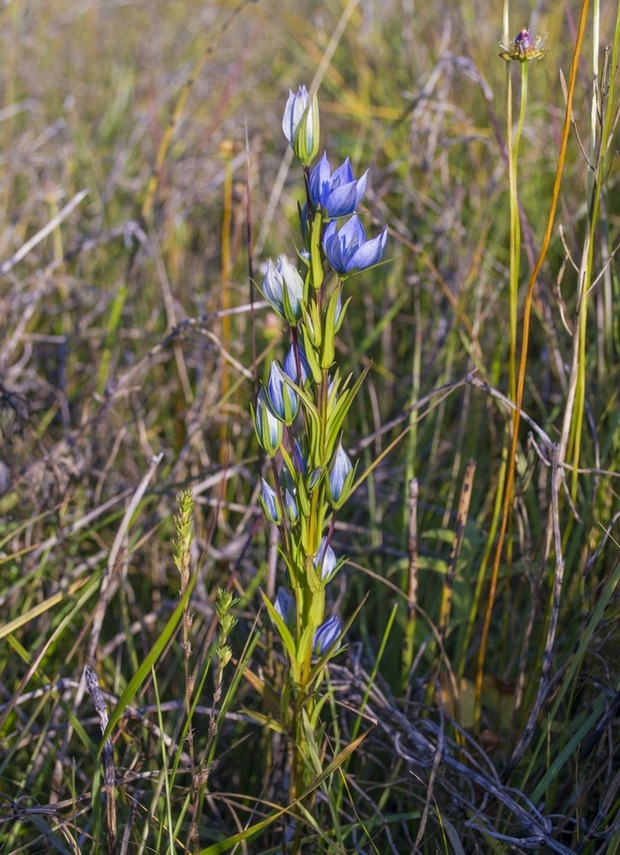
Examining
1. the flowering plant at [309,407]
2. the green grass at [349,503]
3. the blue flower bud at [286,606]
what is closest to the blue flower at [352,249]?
the flowering plant at [309,407]

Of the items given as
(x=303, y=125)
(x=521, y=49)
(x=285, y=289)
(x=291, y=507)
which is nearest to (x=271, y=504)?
(x=291, y=507)

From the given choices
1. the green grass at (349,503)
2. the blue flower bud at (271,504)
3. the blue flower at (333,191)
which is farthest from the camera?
the green grass at (349,503)

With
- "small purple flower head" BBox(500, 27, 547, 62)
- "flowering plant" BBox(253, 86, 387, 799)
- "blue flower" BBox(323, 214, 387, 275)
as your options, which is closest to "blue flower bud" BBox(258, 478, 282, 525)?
"flowering plant" BBox(253, 86, 387, 799)

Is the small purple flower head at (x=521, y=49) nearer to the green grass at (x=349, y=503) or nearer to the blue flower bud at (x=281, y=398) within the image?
the green grass at (x=349, y=503)

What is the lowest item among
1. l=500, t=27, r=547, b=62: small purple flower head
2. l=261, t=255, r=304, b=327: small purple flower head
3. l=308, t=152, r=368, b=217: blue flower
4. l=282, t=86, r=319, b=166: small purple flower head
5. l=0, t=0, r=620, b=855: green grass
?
l=0, t=0, r=620, b=855: green grass

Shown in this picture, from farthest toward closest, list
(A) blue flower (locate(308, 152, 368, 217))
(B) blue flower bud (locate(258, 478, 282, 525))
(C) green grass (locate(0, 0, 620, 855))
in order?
(C) green grass (locate(0, 0, 620, 855))
(B) blue flower bud (locate(258, 478, 282, 525))
(A) blue flower (locate(308, 152, 368, 217))

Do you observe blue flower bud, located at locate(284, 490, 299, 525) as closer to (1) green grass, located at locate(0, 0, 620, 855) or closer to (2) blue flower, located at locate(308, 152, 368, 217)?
(1) green grass, located at locate(0, 0, 620, 855)

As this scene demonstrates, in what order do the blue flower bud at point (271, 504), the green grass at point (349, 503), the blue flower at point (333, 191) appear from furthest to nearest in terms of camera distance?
the green grass at point (349, 503), the blue flower bud at point (271, 504), the blue flower at point (333, 191)
